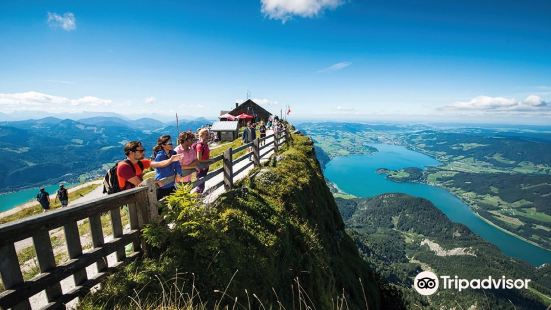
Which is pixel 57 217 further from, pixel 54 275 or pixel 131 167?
pixel 131 167

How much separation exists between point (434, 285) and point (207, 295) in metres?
5.04

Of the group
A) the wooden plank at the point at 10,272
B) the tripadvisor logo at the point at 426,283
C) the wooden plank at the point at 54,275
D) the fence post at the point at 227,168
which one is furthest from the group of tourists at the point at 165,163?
the tripadvisor logo at the point at 426,283

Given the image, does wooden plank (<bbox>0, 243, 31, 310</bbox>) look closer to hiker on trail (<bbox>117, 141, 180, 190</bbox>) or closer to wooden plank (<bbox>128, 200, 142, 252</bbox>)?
wooden plank (<bbox>128, 200, 142, 252</bbox>)

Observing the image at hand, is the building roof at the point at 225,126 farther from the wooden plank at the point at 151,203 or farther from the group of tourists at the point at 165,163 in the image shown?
the wooden plank at the point at 151,203

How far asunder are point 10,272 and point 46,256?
41 cm

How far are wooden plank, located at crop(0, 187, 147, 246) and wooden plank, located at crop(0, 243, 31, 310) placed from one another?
0.12 metres

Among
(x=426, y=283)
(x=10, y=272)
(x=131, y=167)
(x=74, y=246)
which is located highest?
(x=131, y=167)

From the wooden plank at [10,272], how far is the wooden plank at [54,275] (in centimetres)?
3

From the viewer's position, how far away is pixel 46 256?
11.6 feet

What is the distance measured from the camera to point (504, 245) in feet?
567

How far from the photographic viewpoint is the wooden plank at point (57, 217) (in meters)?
3.05

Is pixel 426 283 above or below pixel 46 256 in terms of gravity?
below

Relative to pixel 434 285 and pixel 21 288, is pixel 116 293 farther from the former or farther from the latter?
pixel 434 285

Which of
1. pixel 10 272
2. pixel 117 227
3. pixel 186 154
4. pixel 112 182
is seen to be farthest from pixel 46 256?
pixel 186 154
